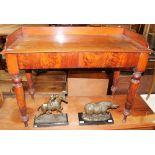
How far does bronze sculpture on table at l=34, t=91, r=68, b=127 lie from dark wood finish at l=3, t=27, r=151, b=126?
1.17 feet

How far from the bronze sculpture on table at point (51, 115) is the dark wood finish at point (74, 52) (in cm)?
36

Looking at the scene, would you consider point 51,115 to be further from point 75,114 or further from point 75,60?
point 75,60

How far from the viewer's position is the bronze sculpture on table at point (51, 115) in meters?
1.34

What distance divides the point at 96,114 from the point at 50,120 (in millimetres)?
350

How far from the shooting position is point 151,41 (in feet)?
7.59

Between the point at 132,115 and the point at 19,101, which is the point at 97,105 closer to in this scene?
the point at 132,115

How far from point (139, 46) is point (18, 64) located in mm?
730

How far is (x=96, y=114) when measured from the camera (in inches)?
55.1

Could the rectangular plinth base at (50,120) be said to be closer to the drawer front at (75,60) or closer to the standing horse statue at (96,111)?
the standing horse statue at (96,111)

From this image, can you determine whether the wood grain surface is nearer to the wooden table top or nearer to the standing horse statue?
the standing horse statue

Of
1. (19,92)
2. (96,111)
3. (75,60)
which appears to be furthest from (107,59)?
(19,92)

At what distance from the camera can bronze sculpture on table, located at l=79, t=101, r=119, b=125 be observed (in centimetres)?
136

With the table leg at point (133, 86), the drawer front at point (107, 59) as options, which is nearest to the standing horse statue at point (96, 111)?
the table leg at point (133, 86)

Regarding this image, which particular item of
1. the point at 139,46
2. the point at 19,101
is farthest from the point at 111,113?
the point at 19,101
